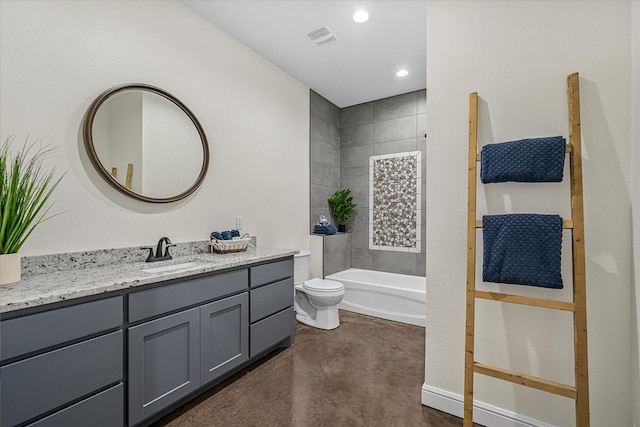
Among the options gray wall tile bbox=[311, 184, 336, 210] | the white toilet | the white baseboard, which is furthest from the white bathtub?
the white baseboard

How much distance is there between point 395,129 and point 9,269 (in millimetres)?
3873

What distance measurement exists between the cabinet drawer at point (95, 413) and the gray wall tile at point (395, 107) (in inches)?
154

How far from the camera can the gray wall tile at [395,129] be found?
153 inches

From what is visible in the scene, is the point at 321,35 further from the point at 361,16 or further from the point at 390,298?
the point at 390,298

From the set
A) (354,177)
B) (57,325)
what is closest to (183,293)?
(57,325)

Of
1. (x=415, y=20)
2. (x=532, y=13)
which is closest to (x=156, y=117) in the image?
(x=415, y=20)

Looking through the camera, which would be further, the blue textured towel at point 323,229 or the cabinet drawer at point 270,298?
the blue textured towel at point 323,229

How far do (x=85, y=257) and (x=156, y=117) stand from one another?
107 cm

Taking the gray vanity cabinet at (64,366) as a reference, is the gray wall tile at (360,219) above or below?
above

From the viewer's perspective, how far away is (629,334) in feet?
4.35

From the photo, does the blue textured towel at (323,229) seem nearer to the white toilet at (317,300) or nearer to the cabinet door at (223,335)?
the white toilet at (317,300)

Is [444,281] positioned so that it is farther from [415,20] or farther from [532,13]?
[415,20]

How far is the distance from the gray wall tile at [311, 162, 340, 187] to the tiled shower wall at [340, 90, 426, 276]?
13 cm

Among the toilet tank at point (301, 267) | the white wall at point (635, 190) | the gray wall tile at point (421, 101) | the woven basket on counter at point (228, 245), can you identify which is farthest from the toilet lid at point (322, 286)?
the gray wall tile at point (421, 101)
